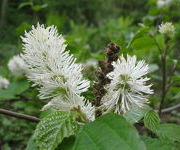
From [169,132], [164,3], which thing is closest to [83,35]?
[164,3]

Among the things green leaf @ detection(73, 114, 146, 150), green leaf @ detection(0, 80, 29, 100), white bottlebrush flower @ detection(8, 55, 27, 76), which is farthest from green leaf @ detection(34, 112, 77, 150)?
white bottlebrush flower @ detection(8, 55, 27, 76)

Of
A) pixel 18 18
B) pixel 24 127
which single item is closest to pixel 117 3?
pixel 18 18

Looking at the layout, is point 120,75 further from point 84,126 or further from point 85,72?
point 85,72

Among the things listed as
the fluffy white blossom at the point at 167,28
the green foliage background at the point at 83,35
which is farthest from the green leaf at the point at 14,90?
the fluffy white blossom at the point at 167,28

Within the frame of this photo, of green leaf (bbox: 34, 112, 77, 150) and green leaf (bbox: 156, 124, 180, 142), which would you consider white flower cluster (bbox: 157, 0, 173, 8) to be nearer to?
green leaf (bbox: 156, 124, 180, 142)

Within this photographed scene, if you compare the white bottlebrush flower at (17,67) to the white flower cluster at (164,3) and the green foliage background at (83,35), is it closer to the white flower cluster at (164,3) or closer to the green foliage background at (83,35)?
the green foliage background at (83,35)

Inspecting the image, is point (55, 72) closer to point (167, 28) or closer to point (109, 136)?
point (109, 136)
